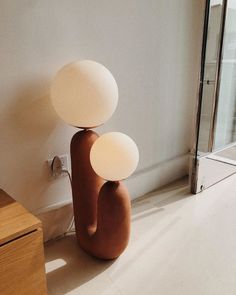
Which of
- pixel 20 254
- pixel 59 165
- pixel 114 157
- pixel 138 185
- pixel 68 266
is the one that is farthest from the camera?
pixel 138 185

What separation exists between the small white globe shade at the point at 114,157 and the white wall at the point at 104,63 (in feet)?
1.19

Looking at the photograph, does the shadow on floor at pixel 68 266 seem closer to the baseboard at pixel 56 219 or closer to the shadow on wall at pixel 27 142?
the baseboard at pixel 56 219

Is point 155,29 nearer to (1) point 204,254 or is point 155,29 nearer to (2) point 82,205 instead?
(2) point 82,205

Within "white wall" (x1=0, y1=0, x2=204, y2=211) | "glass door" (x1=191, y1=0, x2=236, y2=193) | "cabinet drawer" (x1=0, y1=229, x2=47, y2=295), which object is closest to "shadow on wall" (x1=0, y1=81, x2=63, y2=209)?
"white wall" (x1=0, y1=0, x2=204, y2=211)

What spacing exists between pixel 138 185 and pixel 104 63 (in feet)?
2.88

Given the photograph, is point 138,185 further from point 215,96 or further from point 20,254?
point 20,254

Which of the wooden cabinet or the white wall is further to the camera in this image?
the white wall

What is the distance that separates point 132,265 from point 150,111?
100cm

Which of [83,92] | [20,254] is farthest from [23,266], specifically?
[83,92]

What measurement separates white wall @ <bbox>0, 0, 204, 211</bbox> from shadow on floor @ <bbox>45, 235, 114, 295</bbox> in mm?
246

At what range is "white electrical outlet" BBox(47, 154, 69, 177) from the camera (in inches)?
56.0

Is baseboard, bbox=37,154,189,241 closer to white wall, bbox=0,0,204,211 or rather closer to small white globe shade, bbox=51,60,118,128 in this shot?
white wall, bbox=0,0,204,211

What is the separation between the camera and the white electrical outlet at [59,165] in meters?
1.42

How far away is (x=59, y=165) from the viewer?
1442 millimetres
